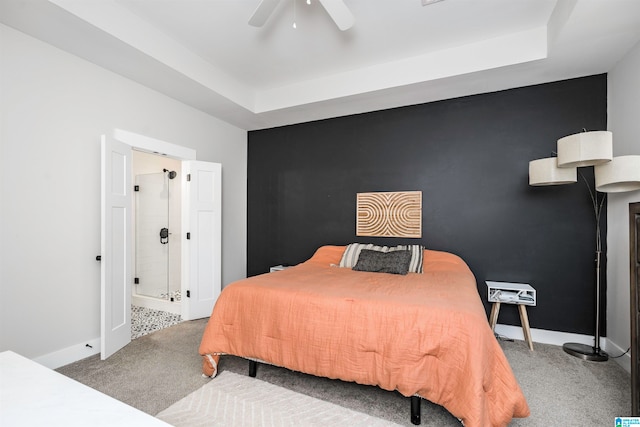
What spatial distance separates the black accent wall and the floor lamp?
21 centimetres

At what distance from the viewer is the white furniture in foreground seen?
0.69 meters

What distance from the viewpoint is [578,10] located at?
206 cm

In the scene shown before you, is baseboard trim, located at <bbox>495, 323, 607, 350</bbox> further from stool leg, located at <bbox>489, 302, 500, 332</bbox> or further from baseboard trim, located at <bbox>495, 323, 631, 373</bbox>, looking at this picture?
stool leg, located at <bbox>489, 302, 500, 332</bbox>

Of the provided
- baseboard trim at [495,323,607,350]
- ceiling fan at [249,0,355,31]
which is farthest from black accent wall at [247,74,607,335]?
ceiling fan at [249,0,355,31]

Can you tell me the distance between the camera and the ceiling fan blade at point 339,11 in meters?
2.04

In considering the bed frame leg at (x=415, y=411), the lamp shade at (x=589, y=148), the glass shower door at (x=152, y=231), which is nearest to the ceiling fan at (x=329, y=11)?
the lamp shade at (x=589, y=148)

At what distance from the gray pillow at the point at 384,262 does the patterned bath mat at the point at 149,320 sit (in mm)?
2323

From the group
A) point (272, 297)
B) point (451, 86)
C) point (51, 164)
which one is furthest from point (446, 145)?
point (51, 164)

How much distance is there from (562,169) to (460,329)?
189 centimetres

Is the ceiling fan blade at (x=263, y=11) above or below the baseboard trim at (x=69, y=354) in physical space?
above

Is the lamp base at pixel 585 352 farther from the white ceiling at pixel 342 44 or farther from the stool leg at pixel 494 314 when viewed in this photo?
the white ceiling at pixel 342 44

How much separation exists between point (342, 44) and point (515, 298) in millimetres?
2934

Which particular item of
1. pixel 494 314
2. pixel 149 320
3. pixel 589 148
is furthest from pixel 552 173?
pixel 149 320

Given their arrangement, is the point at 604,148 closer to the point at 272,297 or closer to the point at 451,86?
the point at 451,86
